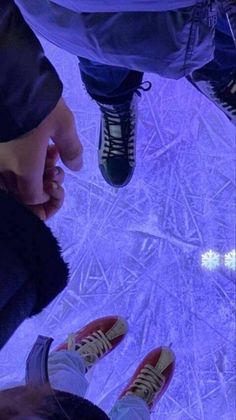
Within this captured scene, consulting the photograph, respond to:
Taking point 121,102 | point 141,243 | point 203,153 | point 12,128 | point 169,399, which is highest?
point 12,128

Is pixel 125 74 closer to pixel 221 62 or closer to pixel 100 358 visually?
pixel 221 62

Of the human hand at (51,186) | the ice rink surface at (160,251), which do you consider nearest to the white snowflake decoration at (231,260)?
the ice rink surface at (160,251)

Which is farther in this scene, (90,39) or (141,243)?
(141,243)

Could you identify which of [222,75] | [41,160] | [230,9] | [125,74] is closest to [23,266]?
[41,160]

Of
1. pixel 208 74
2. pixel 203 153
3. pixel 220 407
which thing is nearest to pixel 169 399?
pixel 220 407

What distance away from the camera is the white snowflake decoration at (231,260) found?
3.84ft

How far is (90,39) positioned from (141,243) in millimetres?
521

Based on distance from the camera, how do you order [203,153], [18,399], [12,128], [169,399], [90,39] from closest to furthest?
[18,399] < [12,128] < [90,39] < [169,399] < [203,153]

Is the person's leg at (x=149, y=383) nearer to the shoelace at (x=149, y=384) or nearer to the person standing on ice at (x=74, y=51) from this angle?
the shoelace at (x=149, y=384)

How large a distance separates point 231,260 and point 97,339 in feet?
1.05

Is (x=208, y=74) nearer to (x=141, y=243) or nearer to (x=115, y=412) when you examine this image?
(x=141, y=243)

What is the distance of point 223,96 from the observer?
1090 millimetres

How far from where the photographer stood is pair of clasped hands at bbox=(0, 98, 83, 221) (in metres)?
0.64

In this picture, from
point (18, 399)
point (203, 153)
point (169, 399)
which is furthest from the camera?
point (203, 153)
